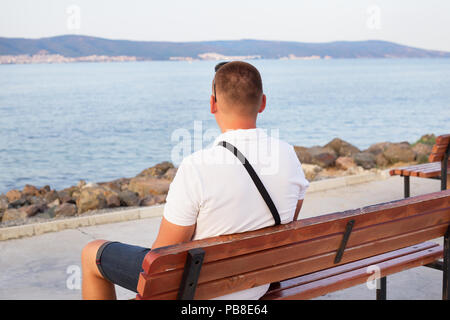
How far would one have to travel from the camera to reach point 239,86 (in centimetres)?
265

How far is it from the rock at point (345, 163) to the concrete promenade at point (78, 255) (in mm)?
4753

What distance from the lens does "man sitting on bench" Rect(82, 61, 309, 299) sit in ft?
8.18

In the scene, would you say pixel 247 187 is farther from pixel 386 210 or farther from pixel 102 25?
pixel 102 25

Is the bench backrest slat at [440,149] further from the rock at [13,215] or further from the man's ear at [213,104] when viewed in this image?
the rock at [13,215]

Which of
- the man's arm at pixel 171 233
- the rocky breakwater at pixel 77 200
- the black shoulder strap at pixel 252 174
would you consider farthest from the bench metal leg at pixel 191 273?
the rocky breakwater at pixel 77 200

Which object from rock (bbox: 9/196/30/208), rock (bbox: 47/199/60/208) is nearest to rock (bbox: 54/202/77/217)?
rock (bbox: 47/199/60/208)

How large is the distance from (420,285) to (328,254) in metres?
1.94

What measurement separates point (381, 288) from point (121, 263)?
1964 mm

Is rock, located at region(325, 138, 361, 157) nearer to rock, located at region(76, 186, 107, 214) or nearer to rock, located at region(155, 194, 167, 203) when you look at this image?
rock, located at region(155, 194, 167, 203)

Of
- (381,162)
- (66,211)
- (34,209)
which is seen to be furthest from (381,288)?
(381,162)

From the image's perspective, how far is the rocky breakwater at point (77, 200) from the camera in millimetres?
8770

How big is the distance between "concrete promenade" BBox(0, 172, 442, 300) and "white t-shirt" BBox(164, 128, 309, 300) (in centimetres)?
194

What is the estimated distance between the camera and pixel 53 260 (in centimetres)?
526
